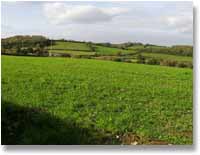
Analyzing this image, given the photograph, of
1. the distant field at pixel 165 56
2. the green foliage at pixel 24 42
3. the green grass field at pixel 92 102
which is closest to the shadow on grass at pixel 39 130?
the green grass field at pixel 92 102

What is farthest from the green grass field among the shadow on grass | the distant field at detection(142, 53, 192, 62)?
the distant field at detection(142, 53, 192, 62)

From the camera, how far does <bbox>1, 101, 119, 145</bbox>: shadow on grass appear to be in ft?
27.4

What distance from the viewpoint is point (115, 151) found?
8.37 meters

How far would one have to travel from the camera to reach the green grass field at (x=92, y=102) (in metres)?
8.38

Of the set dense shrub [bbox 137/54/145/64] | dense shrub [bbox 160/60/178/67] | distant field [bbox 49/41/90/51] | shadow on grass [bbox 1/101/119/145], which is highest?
distant field [bbox 49/41/90/51]

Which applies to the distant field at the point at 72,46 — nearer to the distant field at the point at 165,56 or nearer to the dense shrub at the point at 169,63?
the distant field at the point at 165,56

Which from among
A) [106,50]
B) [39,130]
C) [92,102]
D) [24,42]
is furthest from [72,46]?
[39,130]

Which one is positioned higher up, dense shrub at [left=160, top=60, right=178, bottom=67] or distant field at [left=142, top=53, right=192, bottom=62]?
distant field at [left=142, top=53, right=192, bottom=62]

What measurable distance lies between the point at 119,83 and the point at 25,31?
1015 mm

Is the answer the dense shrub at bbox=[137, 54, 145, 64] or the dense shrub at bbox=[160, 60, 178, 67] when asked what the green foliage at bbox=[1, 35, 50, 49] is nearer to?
the dense shrub at bbox=[137, 54, 145, 64]

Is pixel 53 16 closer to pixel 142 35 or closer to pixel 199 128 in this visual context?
pixel 142 35

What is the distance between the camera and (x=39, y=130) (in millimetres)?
8383

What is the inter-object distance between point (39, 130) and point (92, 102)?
56 centimetres

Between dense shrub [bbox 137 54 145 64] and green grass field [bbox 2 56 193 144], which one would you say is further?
dense shrub [bbox 137 54 145 64]
